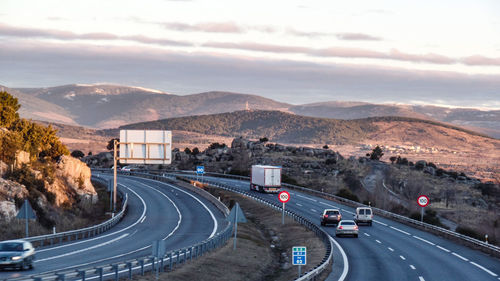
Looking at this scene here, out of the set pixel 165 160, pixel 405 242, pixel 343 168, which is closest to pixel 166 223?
pixel 165 160

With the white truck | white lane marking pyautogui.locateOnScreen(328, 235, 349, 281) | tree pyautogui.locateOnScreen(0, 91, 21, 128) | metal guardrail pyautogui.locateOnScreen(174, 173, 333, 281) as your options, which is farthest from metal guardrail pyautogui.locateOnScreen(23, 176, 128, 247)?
the white truck

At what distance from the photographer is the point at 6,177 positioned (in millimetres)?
60000

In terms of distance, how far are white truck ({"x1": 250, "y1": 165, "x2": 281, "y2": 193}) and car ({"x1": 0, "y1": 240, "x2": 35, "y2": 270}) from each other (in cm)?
5406

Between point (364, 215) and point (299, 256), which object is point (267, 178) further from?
point (299, 256)

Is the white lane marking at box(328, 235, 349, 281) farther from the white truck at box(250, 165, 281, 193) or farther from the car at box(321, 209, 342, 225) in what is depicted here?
the white truck at box(250, 165, 281, 193)

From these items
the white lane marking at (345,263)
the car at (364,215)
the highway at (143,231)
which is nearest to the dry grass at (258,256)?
the white lane marking at (345,263)

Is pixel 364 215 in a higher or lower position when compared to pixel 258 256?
higher

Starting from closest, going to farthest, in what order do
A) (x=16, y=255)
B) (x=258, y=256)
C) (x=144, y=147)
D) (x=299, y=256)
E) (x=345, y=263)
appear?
1. (x=299, y=256)
2. (x=16, y=255)
3. (x=345, y=263)
4. (x=258, y=256)
5. (x=144, y=147)

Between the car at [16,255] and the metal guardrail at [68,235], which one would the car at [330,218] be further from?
the car at [16,255]

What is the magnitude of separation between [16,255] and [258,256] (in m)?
16.6

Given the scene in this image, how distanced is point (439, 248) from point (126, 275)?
22874 mm

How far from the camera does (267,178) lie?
274 feet

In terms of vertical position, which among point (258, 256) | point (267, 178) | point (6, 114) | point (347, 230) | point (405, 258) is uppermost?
point (6, 114)

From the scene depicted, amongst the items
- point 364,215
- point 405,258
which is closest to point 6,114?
point 364,215
